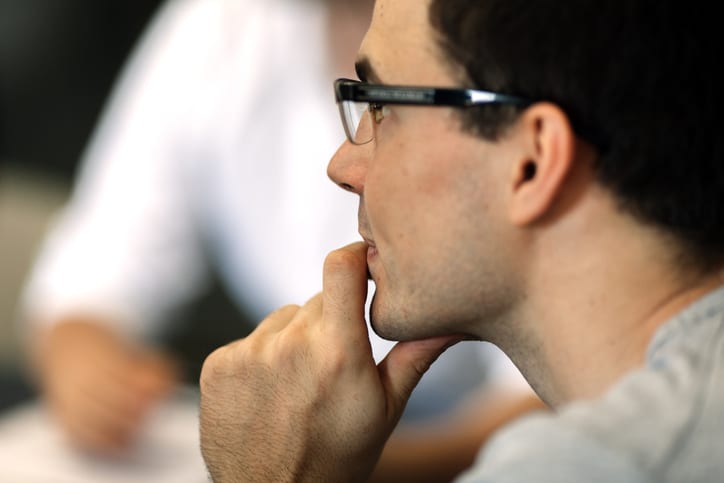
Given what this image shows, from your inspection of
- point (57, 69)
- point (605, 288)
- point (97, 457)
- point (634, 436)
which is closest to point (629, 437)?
point (634, 436)

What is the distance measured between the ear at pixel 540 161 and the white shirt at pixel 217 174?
3.81 ft

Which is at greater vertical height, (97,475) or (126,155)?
(126,155)

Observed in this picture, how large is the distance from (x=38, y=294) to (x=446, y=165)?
1271 millimetres

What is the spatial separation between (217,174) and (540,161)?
137 centimetres

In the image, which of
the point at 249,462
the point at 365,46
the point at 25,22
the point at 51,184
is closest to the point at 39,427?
the point at 249,462

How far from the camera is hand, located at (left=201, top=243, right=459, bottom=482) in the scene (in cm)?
94

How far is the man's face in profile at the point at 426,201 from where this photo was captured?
0.80m

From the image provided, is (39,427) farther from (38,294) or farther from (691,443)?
(691,443)

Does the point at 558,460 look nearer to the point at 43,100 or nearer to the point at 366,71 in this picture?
the point at 366,71

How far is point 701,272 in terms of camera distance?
791 mm

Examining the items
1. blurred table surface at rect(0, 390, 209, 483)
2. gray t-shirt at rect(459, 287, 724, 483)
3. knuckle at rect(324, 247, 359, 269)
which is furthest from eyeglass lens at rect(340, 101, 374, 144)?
blurred table surface at rect(0, 390, 209, 483)

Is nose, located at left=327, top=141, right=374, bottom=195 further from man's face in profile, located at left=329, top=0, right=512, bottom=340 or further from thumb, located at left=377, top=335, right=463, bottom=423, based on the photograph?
thumb, located at left=377, top=335, right=463, bottom=423

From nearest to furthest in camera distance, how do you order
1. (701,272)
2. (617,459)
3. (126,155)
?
(617,459) → (701,272) → (126,155)

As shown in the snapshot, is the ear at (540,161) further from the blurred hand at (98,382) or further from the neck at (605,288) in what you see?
the blurred hand at (98,382)
